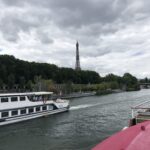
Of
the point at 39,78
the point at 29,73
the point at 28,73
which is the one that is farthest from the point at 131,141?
the point at 29,73

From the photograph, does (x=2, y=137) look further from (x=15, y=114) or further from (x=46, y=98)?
(x=46, y=98)

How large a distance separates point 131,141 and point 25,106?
3566 centimetres

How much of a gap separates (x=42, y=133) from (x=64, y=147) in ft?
26.7

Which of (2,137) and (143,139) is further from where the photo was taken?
(2,137)

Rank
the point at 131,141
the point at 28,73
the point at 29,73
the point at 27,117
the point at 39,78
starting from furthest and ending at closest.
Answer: the point at 29,73, the point at 28,73, the point at 39,78, the point at 27,117, the point at 131,141

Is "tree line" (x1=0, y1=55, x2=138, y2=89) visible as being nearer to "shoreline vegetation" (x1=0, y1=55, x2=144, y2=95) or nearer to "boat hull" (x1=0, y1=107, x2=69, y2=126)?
"shoreline vegetation" (x1=0, y1=55, x2=144, y2=95)

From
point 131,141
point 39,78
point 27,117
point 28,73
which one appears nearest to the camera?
point 131,141

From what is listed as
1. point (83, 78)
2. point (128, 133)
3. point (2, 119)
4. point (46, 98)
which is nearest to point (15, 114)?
point (2, 119)

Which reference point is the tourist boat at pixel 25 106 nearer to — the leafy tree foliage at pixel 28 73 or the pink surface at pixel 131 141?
the pink surface at pixel 131 141

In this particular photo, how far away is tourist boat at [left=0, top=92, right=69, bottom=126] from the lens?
119 ft

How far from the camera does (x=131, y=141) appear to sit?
17.9 ft

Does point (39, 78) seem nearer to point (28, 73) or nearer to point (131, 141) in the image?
point (28, 73)

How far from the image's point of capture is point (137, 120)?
13984 millimetres

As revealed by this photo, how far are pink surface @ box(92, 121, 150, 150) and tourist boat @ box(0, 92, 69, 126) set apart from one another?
102ft
